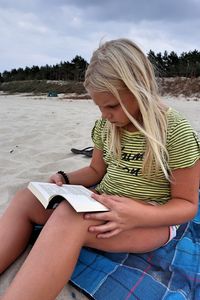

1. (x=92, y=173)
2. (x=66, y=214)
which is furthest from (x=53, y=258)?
(x=92, y=173)

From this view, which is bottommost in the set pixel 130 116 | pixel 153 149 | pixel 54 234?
pixel 54 234

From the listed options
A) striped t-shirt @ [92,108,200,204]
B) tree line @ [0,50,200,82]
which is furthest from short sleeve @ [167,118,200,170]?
tree line @ [0,50,200,82]

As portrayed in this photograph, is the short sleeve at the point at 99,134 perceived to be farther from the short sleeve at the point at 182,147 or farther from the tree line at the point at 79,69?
the tree line at the point at 79,69

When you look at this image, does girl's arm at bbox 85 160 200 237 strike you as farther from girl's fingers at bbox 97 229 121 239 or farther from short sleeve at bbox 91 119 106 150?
short sleeve at bbox 91 119 106 150

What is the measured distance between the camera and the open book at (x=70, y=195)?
1380 mm

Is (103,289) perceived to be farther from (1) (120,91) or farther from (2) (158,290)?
(1) (120,91)

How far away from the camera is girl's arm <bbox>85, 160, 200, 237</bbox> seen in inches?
56.2

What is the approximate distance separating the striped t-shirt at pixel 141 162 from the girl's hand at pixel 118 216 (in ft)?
0.71

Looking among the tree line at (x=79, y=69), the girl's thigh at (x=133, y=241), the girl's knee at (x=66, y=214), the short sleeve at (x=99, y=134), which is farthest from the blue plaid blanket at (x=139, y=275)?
the tree line at (x=79, y=69)

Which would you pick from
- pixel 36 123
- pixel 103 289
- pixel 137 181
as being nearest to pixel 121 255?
pixel 103 289

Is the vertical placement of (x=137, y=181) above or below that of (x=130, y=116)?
below

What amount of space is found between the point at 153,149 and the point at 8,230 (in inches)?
25.7

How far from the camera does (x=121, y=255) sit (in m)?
1.64

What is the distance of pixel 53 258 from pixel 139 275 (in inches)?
17.4
